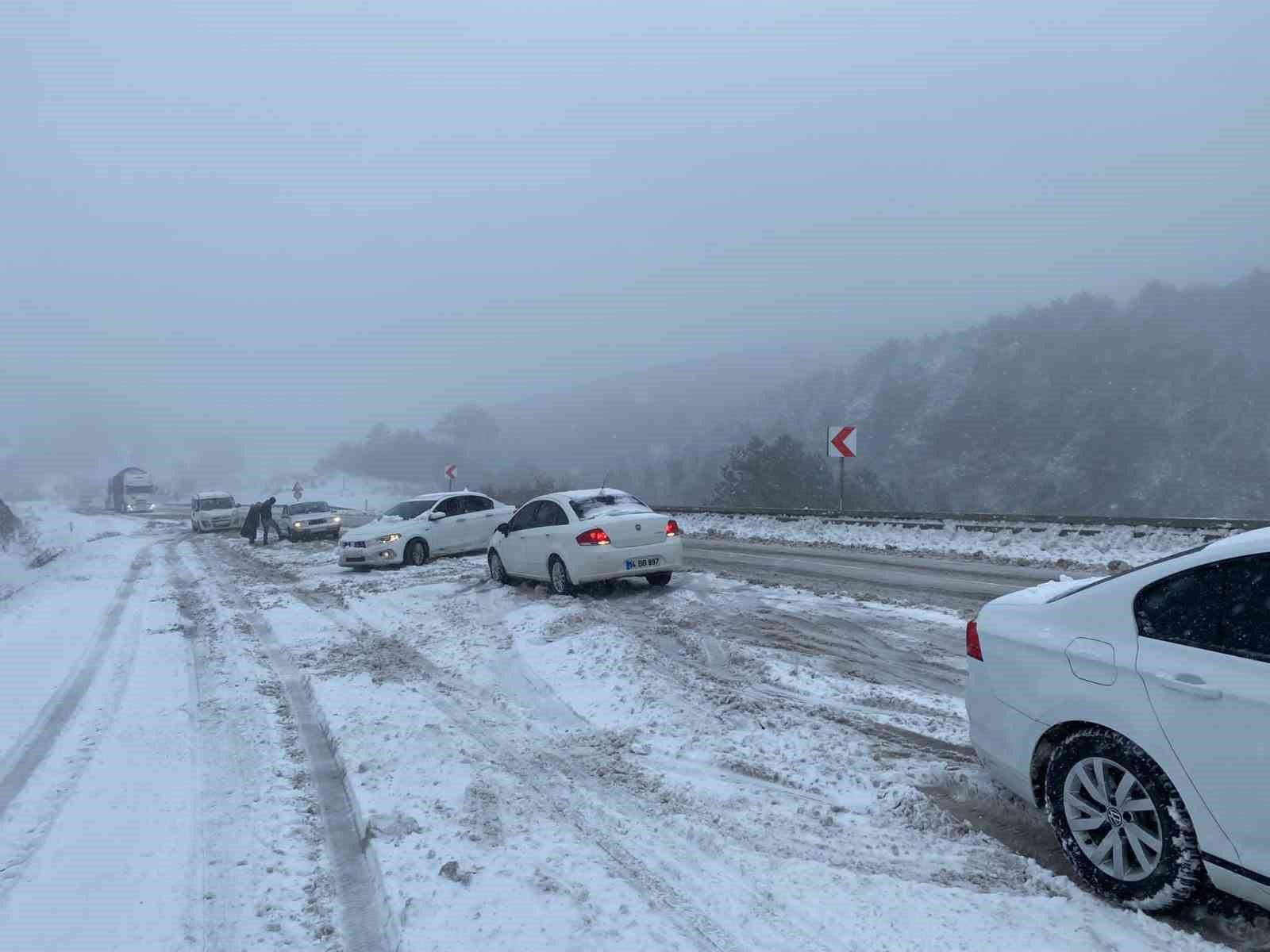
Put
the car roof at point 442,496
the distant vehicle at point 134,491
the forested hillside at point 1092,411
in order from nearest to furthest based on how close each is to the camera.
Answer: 1. the car roof at point 442,496
2. the forested hillside at point 1092,411
3. the distant vehicle at point 134,491

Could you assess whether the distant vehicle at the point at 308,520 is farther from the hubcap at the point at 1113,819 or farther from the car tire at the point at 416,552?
the hubcap at the point at 1113,819

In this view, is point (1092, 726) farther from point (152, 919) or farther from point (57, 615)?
point (57, 615)

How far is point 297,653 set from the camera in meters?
9.26

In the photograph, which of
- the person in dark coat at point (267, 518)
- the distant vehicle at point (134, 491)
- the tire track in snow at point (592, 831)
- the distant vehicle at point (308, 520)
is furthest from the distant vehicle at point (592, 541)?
the distant vehicle at point (134, 491)

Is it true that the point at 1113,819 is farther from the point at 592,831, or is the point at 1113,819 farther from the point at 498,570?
the point at 498,570

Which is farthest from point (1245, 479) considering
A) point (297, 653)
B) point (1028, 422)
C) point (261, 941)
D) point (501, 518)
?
point (261, 941)

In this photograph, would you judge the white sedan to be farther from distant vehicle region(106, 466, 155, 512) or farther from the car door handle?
distant vehicle region(106, 466, 155, 512)

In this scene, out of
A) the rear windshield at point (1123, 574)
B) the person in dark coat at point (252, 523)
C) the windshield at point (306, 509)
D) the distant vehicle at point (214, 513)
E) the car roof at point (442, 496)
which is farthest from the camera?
the distant vehicle at point (214, 513)

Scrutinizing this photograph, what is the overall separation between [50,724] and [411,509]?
12.3 m

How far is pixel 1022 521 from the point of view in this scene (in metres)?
18.2

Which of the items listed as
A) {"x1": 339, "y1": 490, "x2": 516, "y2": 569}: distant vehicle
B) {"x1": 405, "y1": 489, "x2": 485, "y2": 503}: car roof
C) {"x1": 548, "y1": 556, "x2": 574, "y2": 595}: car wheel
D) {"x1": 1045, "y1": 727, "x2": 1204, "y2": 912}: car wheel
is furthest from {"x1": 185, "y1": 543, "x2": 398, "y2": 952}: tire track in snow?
{"x1": 405, "y1": 489, "x2": 485, "y2": 503}: car roof

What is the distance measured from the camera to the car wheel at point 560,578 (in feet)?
38.6

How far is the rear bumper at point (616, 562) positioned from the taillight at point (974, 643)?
693 cm

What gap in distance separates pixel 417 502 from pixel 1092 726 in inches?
672
